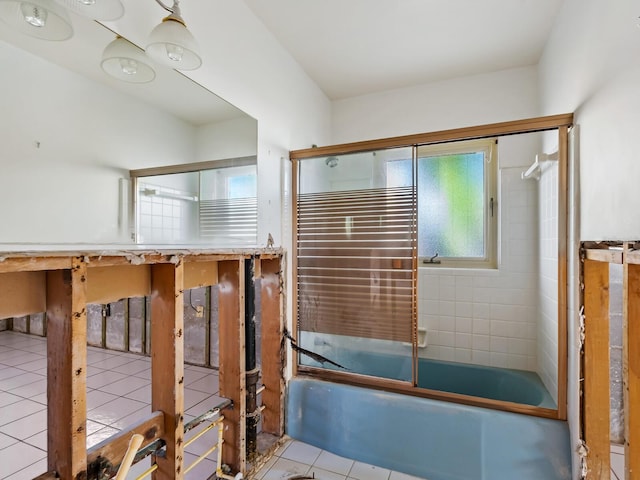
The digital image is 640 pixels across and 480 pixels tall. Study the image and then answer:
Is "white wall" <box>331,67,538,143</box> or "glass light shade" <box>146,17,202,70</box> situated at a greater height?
"white wall" <box>331,67,538,143</box>

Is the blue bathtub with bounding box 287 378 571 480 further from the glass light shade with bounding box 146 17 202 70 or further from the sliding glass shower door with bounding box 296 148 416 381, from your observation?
the glass light shade with bounding box 146 17 202 70

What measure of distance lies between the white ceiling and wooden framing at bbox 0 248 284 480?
1.51m

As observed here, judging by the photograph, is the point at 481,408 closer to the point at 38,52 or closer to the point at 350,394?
the point at 350,394

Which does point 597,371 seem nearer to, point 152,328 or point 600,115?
point 600,115

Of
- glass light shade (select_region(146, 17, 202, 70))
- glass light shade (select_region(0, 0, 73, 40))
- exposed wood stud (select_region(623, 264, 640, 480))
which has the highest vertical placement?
glass light shade (select_region(146, 17, 202, 70))

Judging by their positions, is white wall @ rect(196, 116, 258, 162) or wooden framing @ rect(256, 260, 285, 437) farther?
wooden framing @ rect(256, 260, 285, 437)

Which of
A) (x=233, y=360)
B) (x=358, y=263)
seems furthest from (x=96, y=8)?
(x=358, y=263)

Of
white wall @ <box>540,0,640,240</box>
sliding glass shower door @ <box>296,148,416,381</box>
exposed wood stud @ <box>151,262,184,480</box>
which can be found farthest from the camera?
sliding glass shower door @ <box>296,148,416,381</box>

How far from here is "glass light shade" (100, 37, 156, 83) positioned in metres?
1.11

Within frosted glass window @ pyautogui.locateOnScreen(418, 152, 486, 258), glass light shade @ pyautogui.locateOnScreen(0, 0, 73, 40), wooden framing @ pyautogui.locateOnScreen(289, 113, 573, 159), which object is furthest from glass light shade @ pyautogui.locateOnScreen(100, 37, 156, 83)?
frosted glass window @ pyautogui.locateOnScreen(418, 152, 486, 258)

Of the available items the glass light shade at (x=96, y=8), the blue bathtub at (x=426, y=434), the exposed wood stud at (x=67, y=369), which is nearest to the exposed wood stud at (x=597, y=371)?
the blue bathtub at (x=426, y=434)

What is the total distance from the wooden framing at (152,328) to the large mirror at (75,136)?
15 cm

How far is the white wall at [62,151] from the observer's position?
866 mm

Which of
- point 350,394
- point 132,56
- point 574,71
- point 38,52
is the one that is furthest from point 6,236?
point 574,71
